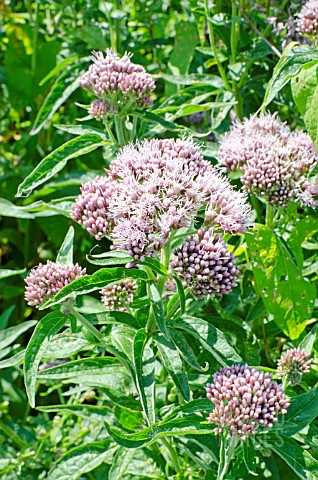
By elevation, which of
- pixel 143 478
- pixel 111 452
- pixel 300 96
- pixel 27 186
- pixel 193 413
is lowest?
pixel 143 478

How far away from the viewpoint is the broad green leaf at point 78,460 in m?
1.88

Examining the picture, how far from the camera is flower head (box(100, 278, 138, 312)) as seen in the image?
179 cm

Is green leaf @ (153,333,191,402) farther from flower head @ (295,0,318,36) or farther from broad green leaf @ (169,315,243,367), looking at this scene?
flower head @ (295,0,318,36)

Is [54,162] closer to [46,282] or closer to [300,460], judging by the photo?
[46,282]

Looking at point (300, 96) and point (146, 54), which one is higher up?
point (300, 96)

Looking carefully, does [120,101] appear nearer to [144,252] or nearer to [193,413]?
[144,252]

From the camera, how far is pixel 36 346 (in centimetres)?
151

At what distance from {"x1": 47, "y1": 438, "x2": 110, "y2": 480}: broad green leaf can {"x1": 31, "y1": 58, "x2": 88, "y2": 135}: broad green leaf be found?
1183mm

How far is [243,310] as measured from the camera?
7.71 ft

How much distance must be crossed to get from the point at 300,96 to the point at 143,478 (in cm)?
120

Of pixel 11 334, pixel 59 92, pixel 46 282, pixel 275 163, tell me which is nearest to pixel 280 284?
pixel 275 163

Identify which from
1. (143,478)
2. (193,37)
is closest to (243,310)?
(143,478)

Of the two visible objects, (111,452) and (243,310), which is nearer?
(111,452)

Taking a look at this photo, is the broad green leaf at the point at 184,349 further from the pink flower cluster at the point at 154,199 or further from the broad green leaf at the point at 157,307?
the pink flower cluster at the point at 154,199
